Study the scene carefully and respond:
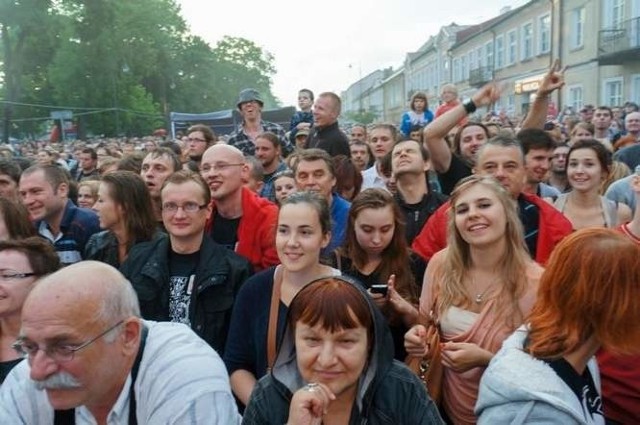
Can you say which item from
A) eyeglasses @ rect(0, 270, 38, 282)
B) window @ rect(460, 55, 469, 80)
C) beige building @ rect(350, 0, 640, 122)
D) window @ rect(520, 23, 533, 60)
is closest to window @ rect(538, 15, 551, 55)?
beige building @ rect(350, 0, 640, 122)

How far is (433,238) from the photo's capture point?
3723mm

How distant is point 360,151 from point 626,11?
80.7ft

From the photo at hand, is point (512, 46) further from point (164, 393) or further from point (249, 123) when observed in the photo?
point (164, 393)

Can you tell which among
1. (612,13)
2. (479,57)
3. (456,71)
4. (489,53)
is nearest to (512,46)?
(489,53)

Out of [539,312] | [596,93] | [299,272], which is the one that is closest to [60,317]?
[299,272]

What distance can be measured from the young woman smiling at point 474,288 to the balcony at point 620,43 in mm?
26285

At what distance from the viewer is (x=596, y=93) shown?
1178 inches

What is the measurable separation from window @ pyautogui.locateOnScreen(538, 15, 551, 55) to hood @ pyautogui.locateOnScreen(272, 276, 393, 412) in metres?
36.6

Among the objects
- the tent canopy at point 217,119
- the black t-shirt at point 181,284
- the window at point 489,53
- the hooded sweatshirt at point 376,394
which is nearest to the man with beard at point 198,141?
the black t-shirt at point 181,284

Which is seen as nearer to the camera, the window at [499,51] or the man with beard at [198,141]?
the man with beard at [198,141]

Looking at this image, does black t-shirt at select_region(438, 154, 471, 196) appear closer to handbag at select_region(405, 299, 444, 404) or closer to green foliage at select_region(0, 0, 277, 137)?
handbag at select_region(405, 299, 444, 404)

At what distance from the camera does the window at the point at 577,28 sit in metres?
31.1

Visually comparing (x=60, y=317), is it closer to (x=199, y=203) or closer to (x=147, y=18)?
(x=199, y=203)

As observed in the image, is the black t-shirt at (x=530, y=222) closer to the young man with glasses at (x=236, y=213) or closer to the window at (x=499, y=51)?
the young man with glasses at (x=236, y=213)
